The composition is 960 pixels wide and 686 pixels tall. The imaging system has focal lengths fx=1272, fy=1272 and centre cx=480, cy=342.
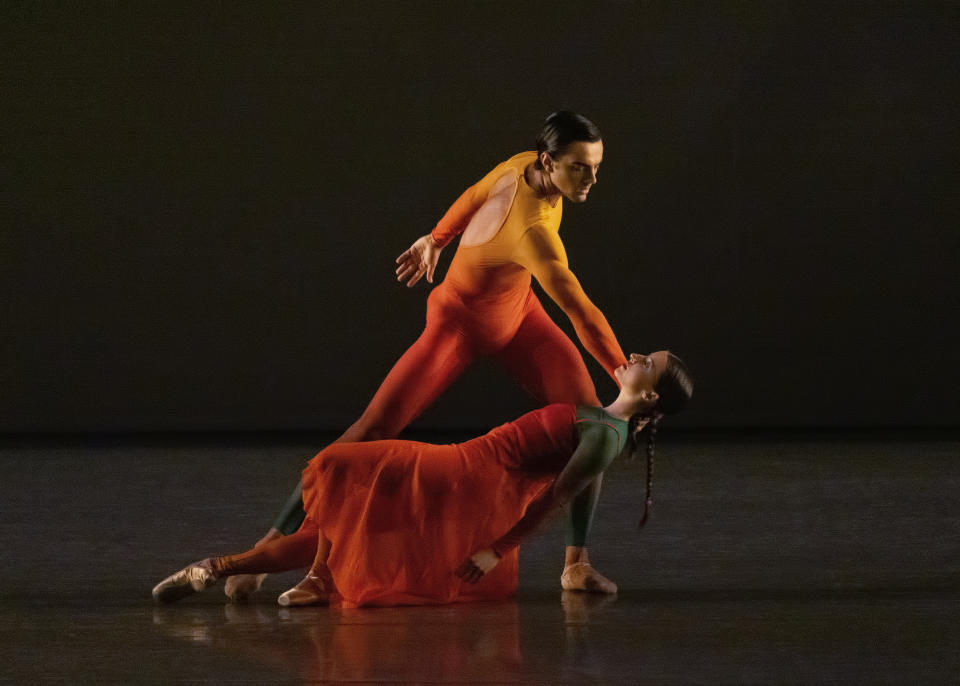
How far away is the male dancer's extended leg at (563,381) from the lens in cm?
292

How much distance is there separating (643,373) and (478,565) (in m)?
0.55

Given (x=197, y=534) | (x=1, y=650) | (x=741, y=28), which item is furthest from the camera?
(x=741, y=28)

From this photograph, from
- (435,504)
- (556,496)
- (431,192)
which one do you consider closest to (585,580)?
(556,496)

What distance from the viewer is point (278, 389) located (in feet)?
19.5

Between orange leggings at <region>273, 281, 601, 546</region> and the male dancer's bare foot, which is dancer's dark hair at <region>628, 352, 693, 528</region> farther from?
the male dancer's bare foot

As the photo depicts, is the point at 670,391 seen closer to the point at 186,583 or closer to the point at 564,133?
the point at 564,133

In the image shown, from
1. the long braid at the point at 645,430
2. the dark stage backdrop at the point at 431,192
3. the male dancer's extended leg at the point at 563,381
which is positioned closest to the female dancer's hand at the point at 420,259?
the male dancer's extended leg at the point at 563,381

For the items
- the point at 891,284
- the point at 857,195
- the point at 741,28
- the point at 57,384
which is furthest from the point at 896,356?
the point at 57,384

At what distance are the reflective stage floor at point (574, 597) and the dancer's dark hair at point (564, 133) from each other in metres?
1.02

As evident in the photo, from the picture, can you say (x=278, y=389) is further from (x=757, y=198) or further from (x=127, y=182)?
(x=757, y=198)

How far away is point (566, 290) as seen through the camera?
2.86 metres

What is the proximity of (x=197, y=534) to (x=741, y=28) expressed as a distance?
3439 mm

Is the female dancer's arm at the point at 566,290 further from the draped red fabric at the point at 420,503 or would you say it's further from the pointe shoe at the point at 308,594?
the pointe shoe at the point at 308,594

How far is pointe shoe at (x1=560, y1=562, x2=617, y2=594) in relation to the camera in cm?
290
